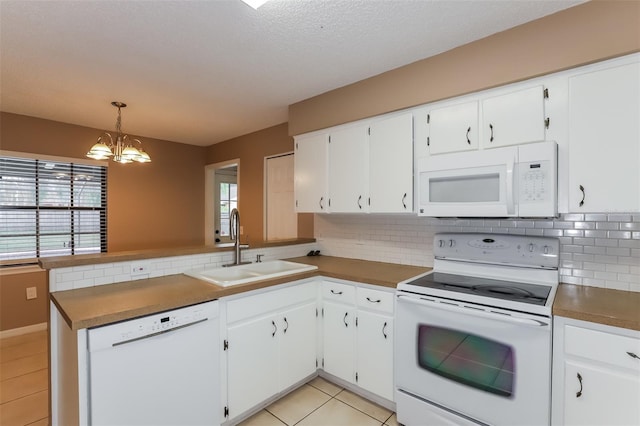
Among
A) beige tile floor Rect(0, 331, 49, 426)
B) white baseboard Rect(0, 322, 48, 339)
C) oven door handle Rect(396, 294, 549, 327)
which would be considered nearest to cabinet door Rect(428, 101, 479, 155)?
oven door handle Rect(396, 294, 549, 327)

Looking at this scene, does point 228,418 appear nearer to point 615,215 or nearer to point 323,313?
point 323,313

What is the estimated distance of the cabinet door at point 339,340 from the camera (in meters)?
2.26

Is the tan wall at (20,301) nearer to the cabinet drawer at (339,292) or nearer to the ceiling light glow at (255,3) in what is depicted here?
the cabinet drawer at (339,292)

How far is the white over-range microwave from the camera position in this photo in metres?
1.69

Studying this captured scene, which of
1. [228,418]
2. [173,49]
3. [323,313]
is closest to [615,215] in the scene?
[323,313]

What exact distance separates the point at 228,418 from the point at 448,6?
2654 mm

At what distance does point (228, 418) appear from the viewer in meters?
1.88

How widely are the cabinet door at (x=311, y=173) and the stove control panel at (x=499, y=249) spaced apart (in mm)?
1070

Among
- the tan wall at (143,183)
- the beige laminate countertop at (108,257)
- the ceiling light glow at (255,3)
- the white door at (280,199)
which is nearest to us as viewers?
the ceiling light glow at (255,3)

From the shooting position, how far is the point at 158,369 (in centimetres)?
155

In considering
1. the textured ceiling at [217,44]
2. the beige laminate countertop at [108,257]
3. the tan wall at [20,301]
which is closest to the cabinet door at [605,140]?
the textured ceiling at [217,44]

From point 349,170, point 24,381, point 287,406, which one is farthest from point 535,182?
point 24,381

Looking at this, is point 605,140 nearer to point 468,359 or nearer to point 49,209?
point 468,359

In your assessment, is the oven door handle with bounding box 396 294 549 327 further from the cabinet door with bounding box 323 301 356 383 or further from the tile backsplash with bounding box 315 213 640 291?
the tile backsplash with bounding box 315 213 640 291
